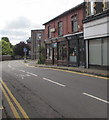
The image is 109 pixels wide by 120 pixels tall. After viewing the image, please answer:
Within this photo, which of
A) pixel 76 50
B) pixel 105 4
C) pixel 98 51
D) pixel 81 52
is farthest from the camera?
pixel 76 50

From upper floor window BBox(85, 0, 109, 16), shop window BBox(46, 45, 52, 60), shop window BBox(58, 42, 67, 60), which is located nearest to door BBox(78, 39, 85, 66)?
upper floor window BBox(85, 0, 109, 16)

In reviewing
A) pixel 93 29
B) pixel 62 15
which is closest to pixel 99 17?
pixel 93 29

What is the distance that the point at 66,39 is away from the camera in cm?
2612

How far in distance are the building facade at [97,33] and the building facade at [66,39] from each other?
4.53 feet

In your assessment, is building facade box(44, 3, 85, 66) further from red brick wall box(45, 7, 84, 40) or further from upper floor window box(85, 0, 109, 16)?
upper floor window box(85, 0, 109, 16)

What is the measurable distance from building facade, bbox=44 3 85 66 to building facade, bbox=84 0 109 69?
4.53ft

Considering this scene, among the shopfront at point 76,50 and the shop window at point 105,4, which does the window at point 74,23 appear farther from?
the shop window at point 105,4

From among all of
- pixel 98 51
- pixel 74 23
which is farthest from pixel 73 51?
pixel 98 51

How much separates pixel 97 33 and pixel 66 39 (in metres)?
7.93

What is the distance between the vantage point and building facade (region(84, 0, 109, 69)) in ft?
57.6

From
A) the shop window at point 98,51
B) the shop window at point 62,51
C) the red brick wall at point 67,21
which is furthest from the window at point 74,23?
the shop window at point 98,51

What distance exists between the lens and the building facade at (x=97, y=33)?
1755 cm

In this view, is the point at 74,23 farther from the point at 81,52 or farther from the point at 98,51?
the point at 98,51

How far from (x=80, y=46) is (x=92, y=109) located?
55.2 ft
